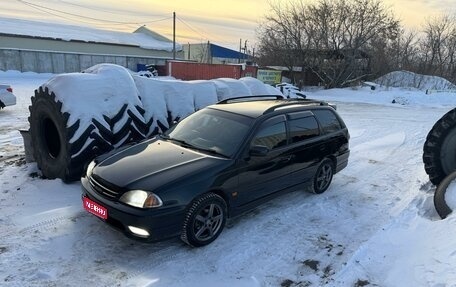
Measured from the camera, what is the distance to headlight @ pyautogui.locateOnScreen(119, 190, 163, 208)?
12.5 ft

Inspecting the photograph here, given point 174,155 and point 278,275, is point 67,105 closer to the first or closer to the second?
point 174,155

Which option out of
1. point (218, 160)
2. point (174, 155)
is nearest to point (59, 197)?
point (174, 155)

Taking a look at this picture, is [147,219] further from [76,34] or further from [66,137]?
[76,34]

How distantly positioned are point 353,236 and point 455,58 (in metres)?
37.7

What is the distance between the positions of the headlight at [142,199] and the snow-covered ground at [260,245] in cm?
62

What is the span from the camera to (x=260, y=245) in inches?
172

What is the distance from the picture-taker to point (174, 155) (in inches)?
180

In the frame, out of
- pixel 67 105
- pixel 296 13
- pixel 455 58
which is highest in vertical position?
pixel 296 13

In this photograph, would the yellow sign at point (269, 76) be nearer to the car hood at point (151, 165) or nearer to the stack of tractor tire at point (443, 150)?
the stack of tractor tire at point (443, 150)

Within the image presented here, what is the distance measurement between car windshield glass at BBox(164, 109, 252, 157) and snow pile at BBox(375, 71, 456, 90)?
28.2 metres

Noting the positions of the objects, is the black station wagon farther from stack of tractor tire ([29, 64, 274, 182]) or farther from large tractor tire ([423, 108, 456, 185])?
large tractor tire ([423, 108, 456, 185])

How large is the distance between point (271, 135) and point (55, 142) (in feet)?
12.6

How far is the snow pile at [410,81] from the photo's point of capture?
30.0 meters

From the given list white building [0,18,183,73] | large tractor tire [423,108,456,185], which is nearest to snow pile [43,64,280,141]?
large tractor tire [423,108,456,185]
